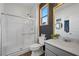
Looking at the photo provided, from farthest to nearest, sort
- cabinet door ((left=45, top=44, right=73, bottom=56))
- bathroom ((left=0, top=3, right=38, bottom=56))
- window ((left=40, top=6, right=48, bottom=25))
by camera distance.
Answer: window ((left=40, top=6, right=48, bottom=25))
bathroom ((left=0, top=3, right=38, bottom=56))
cabinet door ((left=45, top=44, right=73, bottom=56))

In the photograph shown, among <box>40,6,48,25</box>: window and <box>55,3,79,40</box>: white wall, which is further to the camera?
<box>40,6,48,25</box>: window

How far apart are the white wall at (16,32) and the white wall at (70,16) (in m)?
0.48

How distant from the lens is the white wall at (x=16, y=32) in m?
1.51

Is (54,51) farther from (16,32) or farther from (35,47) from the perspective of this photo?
(16,32)

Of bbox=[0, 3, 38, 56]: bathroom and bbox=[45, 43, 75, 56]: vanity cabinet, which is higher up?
bbox=[0, 3, 38, 56]: bathroom

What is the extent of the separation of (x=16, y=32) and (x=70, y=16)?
0.91 metres

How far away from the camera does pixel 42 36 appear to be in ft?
5.49

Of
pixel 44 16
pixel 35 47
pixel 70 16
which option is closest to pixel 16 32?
pixel 35 47

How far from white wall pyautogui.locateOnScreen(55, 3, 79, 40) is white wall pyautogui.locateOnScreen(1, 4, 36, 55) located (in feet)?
1.58

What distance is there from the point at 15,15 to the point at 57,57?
0.88m

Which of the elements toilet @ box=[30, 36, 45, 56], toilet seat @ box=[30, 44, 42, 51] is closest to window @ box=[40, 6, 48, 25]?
toilet @ box=[30, 36, 45, 56]

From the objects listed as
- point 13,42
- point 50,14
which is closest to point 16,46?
point 13,42

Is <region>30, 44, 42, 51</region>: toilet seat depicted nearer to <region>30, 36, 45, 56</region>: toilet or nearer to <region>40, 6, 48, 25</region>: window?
<region>30, 36, 45, 56</region>: toilet

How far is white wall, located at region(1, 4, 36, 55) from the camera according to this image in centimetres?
151
